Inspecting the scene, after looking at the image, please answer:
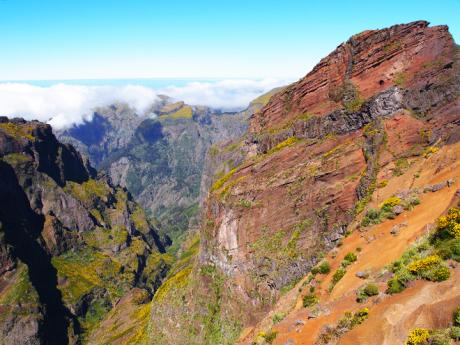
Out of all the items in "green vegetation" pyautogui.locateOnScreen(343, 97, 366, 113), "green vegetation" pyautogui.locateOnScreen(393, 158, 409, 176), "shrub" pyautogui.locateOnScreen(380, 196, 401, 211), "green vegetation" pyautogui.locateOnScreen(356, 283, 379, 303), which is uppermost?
"green vegetation" pyautogui.locateOnScreen(343, 97, 366, 113)

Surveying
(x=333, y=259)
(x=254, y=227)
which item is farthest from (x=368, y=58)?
(x=333, y=259)

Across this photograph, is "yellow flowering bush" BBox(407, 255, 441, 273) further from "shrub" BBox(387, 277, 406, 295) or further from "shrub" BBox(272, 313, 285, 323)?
"shrub" BBox(272, 313, 285, 323)

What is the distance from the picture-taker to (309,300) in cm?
4522

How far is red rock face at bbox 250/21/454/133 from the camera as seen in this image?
75500 mm

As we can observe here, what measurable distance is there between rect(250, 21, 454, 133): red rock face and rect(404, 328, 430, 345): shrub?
197 feet

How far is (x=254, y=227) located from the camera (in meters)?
87.8

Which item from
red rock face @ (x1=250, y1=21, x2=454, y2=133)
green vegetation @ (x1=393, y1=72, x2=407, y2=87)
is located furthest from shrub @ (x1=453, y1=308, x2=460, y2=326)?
green vegetation @ (x1=393, y1=72, x2=407, y2=87)

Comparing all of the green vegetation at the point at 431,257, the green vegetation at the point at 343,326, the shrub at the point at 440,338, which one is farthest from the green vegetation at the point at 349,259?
the shrub at the point at 440,338

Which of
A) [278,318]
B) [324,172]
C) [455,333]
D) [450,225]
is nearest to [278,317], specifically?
[278,318]

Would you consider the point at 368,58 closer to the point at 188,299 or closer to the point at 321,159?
the point at 321,159

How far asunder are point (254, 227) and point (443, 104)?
42091mm

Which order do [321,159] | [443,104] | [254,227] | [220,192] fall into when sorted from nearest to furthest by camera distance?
[443,104] < [321,159] < [254,227] < [220,192]

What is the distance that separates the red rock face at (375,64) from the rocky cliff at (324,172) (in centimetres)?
21

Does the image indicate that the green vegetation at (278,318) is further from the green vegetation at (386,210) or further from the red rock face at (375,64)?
the red rock face at (375,64)
